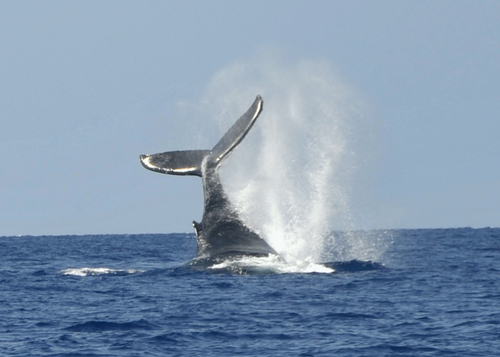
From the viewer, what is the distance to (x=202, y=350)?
12.3 m

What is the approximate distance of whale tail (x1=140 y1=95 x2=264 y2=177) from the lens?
18.7 meters

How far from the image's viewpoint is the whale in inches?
752

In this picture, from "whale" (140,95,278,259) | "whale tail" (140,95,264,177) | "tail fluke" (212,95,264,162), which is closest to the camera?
"tail fluke" (212,95,264,162)

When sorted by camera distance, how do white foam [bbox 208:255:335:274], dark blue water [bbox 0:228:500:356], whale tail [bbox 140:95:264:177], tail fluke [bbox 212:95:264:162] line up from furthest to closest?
white foam [bbox 208:255:335:274] < whale tail [bbox 140:95:264:177] < tail fluke [bbox 212:95:264:162] < dark blue water [bbox 0:228:500:356]

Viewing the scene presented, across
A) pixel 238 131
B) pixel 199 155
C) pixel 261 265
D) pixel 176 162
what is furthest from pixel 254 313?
pixel 199 155

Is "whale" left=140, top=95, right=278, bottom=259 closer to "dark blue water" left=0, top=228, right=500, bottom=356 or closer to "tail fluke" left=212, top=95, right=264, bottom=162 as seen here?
"tail fluke" left=212, top=95, right=264, bottom=162

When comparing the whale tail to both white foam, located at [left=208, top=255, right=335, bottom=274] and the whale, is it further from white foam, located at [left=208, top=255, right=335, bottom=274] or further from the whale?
white foam, located at [left=208, top=255, right=335, bottom=274]

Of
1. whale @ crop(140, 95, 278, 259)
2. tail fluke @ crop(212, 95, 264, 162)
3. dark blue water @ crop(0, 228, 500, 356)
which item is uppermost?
tail fluke @ crop(212, 95, 264, 162)

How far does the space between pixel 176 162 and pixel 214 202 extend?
114 centimetres

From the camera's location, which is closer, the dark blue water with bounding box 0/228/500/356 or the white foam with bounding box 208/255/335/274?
the dark blue water with bounding box 0/228/500/356

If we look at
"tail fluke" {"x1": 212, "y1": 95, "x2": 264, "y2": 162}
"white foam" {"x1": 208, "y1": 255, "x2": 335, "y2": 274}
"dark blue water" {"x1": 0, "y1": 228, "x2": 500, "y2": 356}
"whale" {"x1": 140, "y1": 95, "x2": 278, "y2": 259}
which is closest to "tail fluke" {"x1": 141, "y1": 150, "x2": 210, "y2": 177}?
"whale" {"x1": 140, "y1": 95, "x2": 278, "y2": 259}

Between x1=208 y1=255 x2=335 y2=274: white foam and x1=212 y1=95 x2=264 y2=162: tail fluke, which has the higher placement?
x1=212 y1=95 x2=264 y2=162: tail fluke

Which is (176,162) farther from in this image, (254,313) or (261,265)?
(254,313)

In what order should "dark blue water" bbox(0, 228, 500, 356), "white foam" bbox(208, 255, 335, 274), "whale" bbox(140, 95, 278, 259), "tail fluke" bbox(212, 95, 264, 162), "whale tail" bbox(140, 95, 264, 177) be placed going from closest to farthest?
"dark blue water" bbox(0, 228, 500, 356) < "tail fluke" bbox(212, 95, 264, 162) < "whale tail" bbox(140, 95, 264, 177) < "white foam" bbox(208, 255, 335, 274) < "whale" bbox(140, 95, 278, 259)
